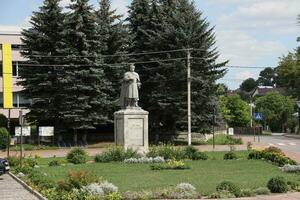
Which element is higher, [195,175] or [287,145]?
[195,175]

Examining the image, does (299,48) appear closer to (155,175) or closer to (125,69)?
(125,69)

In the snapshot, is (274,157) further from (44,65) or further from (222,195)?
(44,65)

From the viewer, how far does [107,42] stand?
51.8m

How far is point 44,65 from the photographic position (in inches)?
1921

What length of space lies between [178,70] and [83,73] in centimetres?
875

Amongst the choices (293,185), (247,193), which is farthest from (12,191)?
(293,185)

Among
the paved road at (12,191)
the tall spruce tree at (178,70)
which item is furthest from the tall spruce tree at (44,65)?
the paved road at (12,191)

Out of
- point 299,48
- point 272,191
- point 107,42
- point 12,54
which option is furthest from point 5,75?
point 272,191

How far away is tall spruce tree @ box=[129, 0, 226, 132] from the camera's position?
49.6 metres

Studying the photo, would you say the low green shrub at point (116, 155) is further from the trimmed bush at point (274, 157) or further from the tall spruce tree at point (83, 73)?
the tall spruce tree at point (83, 73)

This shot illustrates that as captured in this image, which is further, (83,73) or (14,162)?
(83,73)

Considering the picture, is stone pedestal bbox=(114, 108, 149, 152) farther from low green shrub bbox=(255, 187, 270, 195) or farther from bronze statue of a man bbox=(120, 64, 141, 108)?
low green shrub bbox=(255, 187, 270, 195)

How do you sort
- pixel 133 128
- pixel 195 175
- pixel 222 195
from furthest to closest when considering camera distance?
1. pixel 133 128
2. pixel 195 175
3. pixel 222 195

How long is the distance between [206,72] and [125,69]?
24.4 feet
